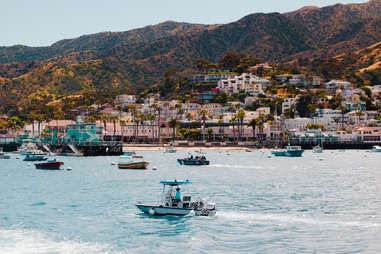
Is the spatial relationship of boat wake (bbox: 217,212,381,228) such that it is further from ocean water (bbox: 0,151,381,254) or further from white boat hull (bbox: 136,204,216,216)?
white boat hull (bbox: 136,204,216,216)

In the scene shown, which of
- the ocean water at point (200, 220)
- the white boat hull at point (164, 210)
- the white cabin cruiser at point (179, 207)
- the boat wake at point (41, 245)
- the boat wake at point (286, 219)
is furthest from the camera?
the white cabin cruiser at point (179, 207)

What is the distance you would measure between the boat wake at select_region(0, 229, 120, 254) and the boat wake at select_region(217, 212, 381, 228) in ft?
51.5

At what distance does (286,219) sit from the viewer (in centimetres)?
5047

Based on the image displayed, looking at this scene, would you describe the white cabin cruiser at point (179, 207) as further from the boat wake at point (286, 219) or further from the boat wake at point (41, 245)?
the boat wake at point (41, 245)

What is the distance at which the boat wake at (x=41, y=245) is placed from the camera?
3938 cm

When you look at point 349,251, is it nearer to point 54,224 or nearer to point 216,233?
point 216,233

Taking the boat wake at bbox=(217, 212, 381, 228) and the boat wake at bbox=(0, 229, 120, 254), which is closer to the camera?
the boat wake at bbox=(0, 229, 120, 254)

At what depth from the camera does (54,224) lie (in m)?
49.1

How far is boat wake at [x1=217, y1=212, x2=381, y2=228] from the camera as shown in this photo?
157 feet

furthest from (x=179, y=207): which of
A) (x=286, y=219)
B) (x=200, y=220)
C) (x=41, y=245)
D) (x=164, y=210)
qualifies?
(x=41, y=245)

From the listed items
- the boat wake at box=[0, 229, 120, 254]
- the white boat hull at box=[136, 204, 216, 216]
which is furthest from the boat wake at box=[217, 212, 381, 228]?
the boat wake at box=[0, 229, 120, 254]

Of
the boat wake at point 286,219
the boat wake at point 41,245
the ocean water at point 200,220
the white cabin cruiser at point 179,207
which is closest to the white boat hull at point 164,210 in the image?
the white cabin cruiser at point 179,207

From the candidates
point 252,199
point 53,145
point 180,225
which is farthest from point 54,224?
point 53,145

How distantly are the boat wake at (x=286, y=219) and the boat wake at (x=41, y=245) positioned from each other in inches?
618
